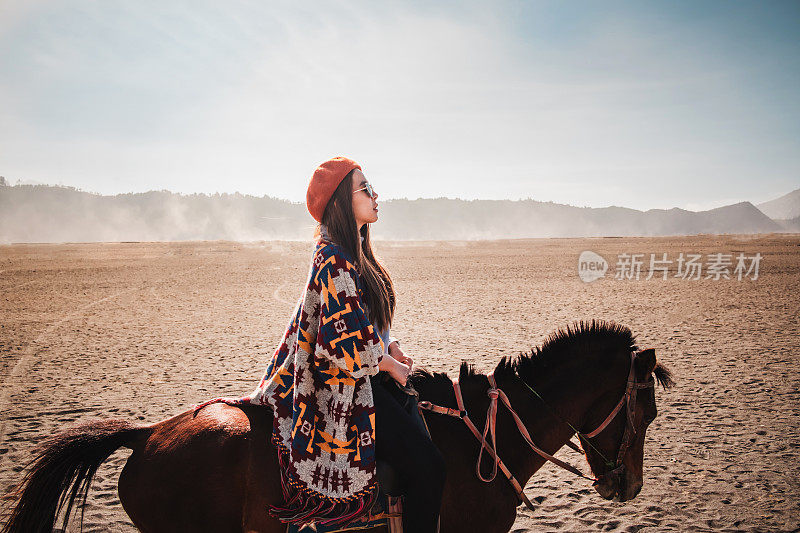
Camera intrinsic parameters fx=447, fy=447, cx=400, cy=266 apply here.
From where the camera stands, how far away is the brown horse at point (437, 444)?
2.03 metres

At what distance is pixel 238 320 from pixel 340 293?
1337 cm

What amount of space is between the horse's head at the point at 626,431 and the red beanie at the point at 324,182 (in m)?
1.98

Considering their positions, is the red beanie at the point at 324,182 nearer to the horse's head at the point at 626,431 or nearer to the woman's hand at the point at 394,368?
the woman's hand at the point at 394,368

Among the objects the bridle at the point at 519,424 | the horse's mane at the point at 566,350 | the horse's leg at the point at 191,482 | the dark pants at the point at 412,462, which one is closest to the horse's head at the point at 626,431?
the bridle at the point at 519,424

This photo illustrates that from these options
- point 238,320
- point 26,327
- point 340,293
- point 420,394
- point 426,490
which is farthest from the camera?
point 238,320

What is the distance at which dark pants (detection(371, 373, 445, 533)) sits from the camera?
6.65 ft

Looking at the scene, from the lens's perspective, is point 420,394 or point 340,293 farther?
point 420,394

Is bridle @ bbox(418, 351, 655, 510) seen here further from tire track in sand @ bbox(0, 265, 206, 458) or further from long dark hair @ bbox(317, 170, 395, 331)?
tire track in sand @ bbox(0, 265, 206, 458)

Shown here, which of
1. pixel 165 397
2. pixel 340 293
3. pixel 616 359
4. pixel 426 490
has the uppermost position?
pixel 340 293

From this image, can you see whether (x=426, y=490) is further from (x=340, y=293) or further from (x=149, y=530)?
(x=149, y=530)

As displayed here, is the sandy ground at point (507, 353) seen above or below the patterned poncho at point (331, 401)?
below

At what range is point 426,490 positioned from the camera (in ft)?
6.67

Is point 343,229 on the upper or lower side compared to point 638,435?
upper

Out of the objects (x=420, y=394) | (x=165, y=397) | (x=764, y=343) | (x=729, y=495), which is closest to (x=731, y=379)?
(x=764, y=343)
